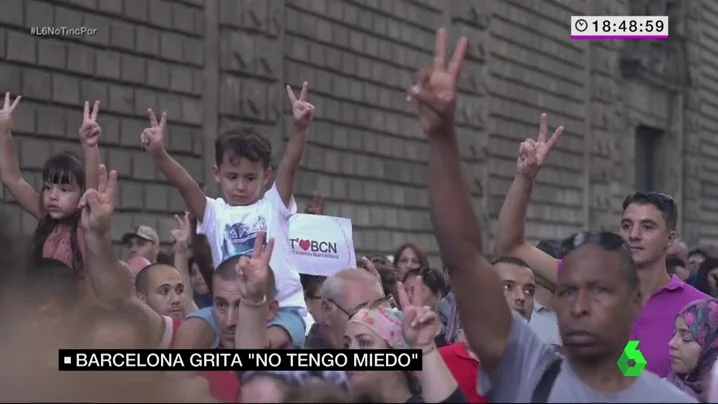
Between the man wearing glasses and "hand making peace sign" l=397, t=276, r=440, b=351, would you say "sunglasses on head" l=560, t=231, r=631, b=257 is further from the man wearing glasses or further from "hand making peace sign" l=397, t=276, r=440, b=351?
the man wearing glasses

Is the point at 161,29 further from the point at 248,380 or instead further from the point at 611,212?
the point at 611,212

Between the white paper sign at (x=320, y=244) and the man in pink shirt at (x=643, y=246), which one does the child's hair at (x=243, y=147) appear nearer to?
the man in pink shirt at (x=643, y=246)

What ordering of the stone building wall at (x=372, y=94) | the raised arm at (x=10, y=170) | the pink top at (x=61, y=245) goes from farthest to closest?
the stone building wall at (x=372, y=94)
the raised arm at (x=10, y=170)
the pink top at (x=61, y=245)

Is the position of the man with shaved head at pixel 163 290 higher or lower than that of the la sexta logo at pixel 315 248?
lower

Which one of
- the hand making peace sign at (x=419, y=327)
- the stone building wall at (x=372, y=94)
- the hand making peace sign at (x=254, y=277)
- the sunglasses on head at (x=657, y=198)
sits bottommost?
the hand making peace sign at (x=419, y=327)

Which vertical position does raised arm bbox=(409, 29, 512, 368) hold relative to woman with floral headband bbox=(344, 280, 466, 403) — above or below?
above

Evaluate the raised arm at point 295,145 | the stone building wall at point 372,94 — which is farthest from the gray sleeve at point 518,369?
the stone building wall at point 372,94

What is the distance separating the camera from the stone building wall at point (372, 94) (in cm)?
1030

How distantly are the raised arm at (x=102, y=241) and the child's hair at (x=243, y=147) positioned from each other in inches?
37.0

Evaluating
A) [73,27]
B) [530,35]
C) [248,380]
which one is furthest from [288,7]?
[248,380]

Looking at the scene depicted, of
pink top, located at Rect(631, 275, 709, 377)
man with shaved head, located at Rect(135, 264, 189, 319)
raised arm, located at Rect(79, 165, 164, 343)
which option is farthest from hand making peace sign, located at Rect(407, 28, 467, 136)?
man with shaved head, located at Rect(135, 264, 189, 319)

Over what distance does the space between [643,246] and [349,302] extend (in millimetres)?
1146

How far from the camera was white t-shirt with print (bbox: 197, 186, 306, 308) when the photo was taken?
5.10 metres

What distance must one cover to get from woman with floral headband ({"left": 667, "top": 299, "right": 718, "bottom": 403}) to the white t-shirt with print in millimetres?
1369
